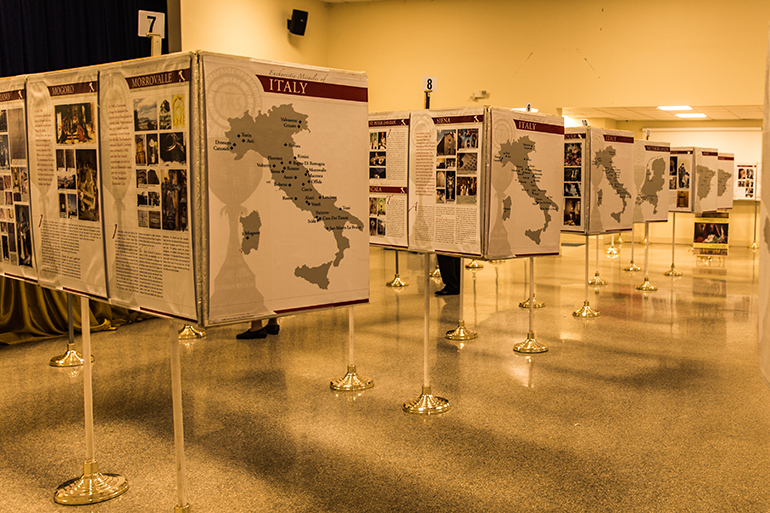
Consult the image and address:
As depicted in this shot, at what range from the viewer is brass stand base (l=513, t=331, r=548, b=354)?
6.45 metres

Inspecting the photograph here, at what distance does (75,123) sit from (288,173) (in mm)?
1112

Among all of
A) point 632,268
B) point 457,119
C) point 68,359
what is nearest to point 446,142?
point 457,119

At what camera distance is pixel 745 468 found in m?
3.79

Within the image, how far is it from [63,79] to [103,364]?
3.51 metres

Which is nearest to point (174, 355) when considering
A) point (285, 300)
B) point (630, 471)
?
point (285, 300)

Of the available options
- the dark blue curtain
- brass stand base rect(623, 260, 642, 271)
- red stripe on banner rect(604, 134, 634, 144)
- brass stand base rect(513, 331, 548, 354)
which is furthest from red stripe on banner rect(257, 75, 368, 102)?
brass stand base rect(623, 260, 642, 271)

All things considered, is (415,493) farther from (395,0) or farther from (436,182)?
(395,0)

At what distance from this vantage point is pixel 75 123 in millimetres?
3090

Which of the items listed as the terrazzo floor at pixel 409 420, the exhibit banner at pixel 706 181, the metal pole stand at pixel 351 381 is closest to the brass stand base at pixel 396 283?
the terrazzo floor at pixel 409 420

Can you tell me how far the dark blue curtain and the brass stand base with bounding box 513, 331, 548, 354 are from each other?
5.95 metres

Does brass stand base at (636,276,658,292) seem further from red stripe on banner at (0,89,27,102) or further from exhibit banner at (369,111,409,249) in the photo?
red stripe on banner at (0,89,27,102)

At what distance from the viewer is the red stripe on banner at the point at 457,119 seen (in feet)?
16.1

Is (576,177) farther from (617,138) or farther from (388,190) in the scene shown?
(388,190)

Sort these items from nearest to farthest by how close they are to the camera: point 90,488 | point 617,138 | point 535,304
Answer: point 90,488 < point 617,138 < point 535,304
